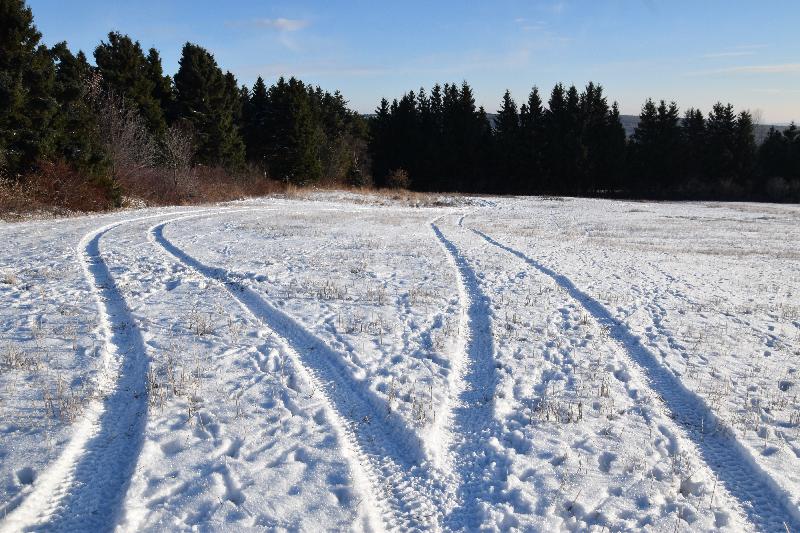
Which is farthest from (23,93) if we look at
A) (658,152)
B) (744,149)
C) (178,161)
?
(744,149)

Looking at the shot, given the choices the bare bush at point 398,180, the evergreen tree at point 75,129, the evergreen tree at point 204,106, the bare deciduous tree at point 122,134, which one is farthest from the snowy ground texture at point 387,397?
the bare bush at point 398,180

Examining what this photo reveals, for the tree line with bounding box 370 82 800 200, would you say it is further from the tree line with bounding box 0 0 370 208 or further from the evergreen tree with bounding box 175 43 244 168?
the evergreen tree with bounding box 175 43 244 168

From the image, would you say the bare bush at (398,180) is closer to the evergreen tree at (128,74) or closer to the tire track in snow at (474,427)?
the evergreen tree at (128,74)

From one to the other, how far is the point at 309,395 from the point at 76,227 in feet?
62.0

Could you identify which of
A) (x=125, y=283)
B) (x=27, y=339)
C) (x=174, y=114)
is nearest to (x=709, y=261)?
(x=125, y=283)

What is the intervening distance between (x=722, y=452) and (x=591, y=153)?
69112mm

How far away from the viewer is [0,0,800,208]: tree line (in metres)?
26.0

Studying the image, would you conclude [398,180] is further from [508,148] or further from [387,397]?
[387,397]

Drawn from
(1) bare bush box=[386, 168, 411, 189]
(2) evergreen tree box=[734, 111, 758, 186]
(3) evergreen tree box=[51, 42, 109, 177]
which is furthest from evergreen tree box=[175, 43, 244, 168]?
(2) evergreen tree box=[734, 111, 758, 186]

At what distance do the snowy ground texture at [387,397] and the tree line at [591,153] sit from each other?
56609 mm

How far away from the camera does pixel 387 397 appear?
6938mm

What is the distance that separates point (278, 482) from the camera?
16.8 ft

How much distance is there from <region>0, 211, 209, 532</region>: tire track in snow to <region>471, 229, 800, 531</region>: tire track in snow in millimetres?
5632

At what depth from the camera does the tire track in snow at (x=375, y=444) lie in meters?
4.86
